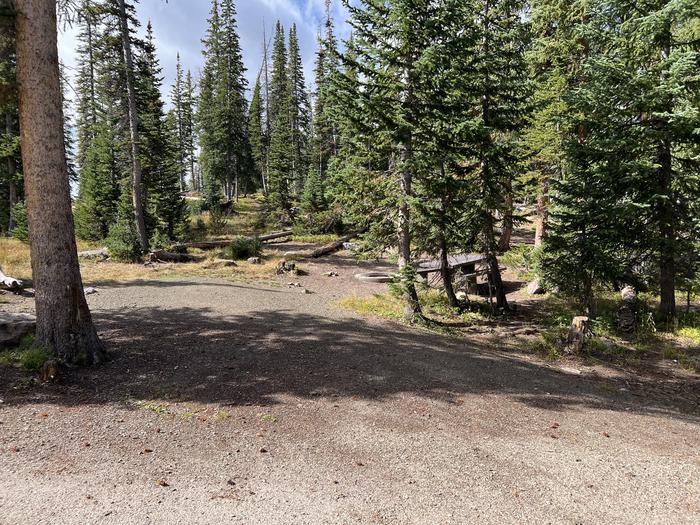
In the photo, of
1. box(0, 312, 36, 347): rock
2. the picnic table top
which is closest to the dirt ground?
box(0, 312, 36, 347): rock

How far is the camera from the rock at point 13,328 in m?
6.68

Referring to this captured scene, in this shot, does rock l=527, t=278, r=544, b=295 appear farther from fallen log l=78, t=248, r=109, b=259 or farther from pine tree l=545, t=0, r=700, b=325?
fallen log l=78, t=248, r=109, b=259

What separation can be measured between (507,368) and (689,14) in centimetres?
1031

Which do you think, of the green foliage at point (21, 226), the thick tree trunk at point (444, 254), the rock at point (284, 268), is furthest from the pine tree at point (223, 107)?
the thick tree trunk at point (444, 254)

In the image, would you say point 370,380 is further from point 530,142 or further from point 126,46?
point 126,46

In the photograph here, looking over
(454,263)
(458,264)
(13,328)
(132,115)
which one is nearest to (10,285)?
(13,328)

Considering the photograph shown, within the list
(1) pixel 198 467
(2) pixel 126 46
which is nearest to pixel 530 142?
(1) pixel 198 467

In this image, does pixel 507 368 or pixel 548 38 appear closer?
pixel 507 368

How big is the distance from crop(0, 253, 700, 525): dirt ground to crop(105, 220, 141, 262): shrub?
12.2m

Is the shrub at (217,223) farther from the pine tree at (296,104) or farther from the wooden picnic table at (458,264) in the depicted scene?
the wooden picnic table at (458,264)

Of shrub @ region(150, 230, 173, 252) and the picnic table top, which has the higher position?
shrub @ region(150, 230, 173, 252)

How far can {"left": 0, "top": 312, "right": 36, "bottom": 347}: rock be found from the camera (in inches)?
263

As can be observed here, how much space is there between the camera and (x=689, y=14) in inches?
395

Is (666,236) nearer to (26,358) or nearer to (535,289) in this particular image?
(535,289)
